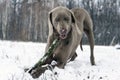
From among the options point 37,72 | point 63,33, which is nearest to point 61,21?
point 63,33

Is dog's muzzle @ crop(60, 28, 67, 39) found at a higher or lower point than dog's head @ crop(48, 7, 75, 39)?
lower

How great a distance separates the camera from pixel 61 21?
6719mm

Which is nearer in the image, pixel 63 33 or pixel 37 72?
pixel 37 72

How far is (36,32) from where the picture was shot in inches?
2547

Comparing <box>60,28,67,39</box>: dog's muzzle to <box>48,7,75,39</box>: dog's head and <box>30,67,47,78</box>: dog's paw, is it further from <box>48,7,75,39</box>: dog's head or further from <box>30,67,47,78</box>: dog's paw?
<box>30,67,47,78</box>: dog's paw

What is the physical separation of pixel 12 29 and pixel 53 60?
6028cm

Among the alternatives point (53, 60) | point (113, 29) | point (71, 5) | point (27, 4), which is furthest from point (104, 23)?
point (53, 60)

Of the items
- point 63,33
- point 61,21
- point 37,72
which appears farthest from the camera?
point 61,21

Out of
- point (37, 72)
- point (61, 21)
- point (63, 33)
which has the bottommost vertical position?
point (37, 72)

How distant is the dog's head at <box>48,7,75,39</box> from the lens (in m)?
6.57

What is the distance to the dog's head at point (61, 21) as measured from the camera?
21.6 feet

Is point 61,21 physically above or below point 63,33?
above

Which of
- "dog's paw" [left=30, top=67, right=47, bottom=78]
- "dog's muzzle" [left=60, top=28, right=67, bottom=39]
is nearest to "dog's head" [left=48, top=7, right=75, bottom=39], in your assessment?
"dog's muzzle" [left=60, top=28, right=67, bottom=39]

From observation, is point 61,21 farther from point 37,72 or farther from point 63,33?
point 37,72
